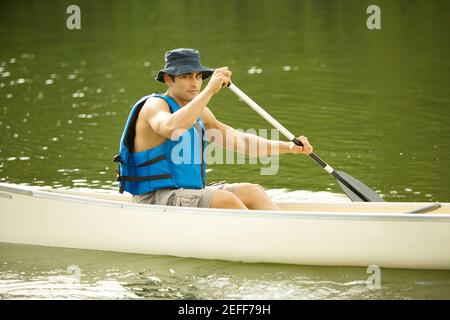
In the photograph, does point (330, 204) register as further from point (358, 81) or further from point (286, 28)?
point (286, 28)

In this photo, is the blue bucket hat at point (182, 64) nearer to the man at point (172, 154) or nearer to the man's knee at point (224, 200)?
the man at point (172, 154)

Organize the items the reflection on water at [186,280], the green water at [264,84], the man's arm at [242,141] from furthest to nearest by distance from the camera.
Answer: the green water at [264,84], the man's arm at [242,141], the reflection on water at [186,280]

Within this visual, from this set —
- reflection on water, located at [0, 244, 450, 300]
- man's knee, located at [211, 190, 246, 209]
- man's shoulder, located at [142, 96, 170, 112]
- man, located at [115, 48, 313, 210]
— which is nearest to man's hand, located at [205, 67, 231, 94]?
man, located at [115, 48, 313, 210]

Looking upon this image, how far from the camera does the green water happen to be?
30.3 feet

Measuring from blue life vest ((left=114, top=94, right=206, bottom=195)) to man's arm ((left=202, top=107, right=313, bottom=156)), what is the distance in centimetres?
23

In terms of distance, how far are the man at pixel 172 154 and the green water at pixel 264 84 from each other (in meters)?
0.81

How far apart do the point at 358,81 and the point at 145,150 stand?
7443 millimetres

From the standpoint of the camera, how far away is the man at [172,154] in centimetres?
617

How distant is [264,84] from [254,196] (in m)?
7.07

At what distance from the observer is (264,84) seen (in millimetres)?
13406

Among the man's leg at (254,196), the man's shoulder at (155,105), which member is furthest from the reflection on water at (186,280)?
the man's shoulder at (155,105)

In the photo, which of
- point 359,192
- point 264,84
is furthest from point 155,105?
point 264,84

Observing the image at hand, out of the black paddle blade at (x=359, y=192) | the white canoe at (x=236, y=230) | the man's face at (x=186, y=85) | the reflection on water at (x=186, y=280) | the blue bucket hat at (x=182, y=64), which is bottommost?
the reflection on water at (x=186, y=280)
